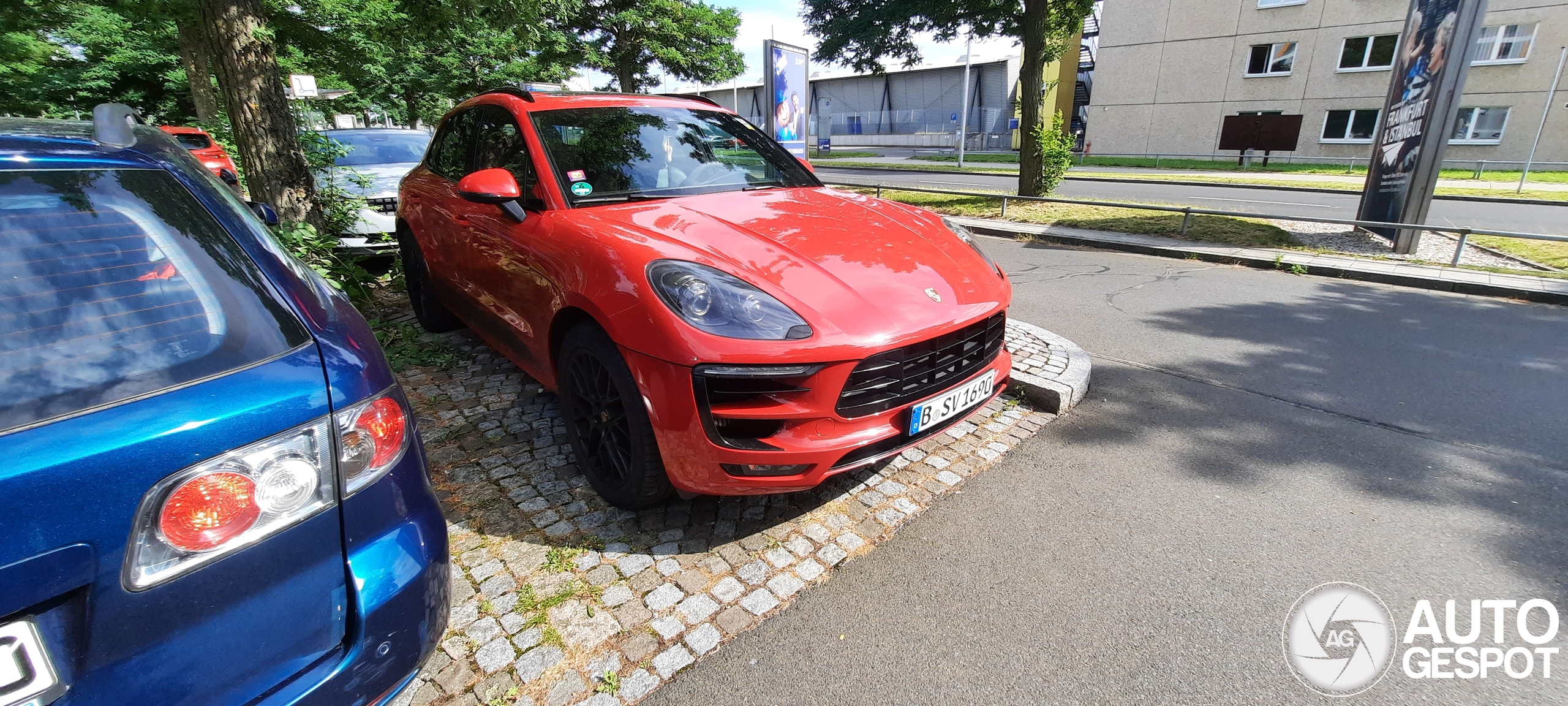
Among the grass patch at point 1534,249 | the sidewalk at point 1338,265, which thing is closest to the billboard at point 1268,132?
the grass patch at point 1534,249

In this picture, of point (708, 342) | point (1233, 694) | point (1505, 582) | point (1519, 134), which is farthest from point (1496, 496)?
point (1519, 134)

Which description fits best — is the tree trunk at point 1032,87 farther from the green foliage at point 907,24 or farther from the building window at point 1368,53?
the building window at point 1368,53

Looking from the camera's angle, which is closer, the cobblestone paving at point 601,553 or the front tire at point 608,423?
the cobblestone paving at point 601,553

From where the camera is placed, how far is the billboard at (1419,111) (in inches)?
285

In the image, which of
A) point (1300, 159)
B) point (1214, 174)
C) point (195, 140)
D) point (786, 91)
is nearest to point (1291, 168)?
point (1300, 159)

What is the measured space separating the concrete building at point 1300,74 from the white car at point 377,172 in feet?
97.7

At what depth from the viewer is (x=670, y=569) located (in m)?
2.42

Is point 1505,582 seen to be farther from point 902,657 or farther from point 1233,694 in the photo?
point 902,657

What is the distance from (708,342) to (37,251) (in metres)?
1.49

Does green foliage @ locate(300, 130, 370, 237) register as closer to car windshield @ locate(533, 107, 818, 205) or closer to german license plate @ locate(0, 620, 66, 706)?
car windshield @ locate(533, 107, 818, 205)

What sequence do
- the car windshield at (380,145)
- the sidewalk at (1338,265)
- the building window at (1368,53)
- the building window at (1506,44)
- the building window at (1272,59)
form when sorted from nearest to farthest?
A: 1. the sidewalk at (1338,265)
2. the car windshield at (380,145)
3. the building window at (1506,44)
4. the building window at (1368,53)
5. the building window at (1272,59)

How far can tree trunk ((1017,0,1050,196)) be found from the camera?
39.3 ft

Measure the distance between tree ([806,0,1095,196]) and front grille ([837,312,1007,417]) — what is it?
10.9 m

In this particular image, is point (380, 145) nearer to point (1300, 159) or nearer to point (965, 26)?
point (965, 26)
